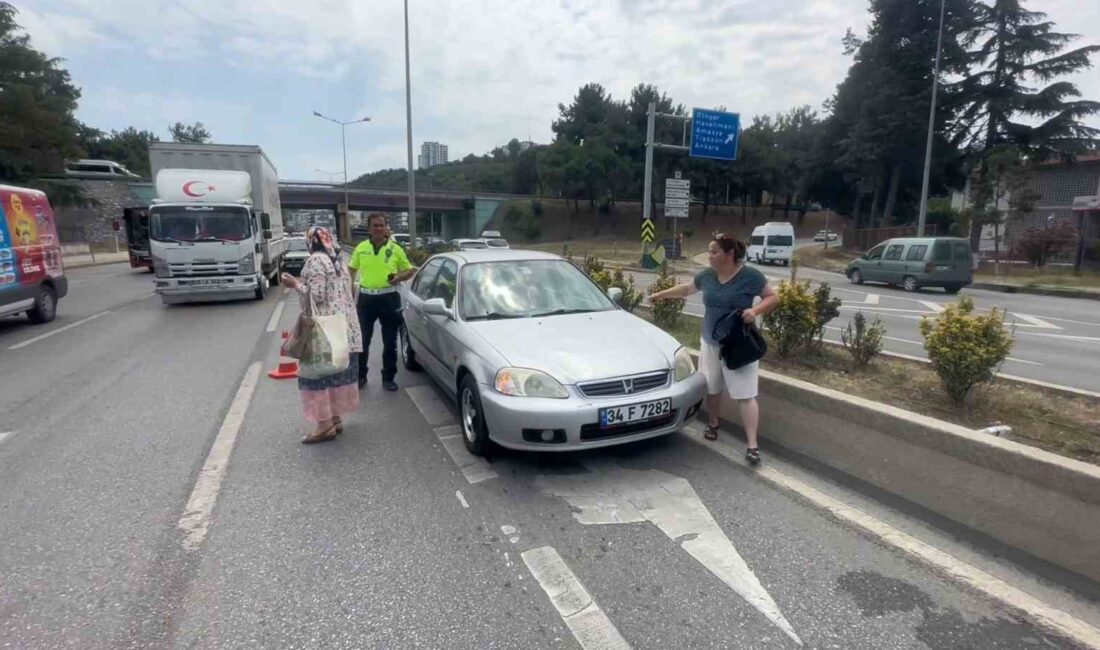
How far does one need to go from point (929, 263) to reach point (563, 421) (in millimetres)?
19813

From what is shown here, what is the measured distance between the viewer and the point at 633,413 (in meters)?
4.02

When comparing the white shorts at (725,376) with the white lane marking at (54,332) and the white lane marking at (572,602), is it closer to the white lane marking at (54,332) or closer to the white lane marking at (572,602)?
the white lane marking at (572,602)

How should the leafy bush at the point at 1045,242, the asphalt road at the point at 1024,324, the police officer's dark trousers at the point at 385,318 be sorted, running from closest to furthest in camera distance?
1. the police officer's dark trousers at the point at 385,318
2. the asphalt road at the point at 1024,324
3. the leafy bush at the point at 1045,242

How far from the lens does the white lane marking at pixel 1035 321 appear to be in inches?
484

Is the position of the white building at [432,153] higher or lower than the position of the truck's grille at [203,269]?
higher

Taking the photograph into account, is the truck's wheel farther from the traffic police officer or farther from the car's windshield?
the car's windshield

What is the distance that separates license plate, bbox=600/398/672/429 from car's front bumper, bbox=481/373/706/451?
3 cm

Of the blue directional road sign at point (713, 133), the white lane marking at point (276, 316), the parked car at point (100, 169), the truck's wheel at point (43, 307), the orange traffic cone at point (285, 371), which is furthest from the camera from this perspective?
the parked car at point (100, 169)

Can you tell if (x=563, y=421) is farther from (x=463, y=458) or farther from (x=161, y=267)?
(x=161, y=267)

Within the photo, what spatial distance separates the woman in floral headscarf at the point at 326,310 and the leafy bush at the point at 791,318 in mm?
3999

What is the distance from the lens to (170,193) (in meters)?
14.7

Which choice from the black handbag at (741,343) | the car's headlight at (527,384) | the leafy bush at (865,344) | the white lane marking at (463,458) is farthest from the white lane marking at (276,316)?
Answer: the leafy bush at (865,344)


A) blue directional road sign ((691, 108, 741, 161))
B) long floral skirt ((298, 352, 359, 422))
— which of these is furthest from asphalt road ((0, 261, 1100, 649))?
blue directional road sign ((691, 108, 741, 161))

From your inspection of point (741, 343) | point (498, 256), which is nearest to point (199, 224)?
point (498, 256)
